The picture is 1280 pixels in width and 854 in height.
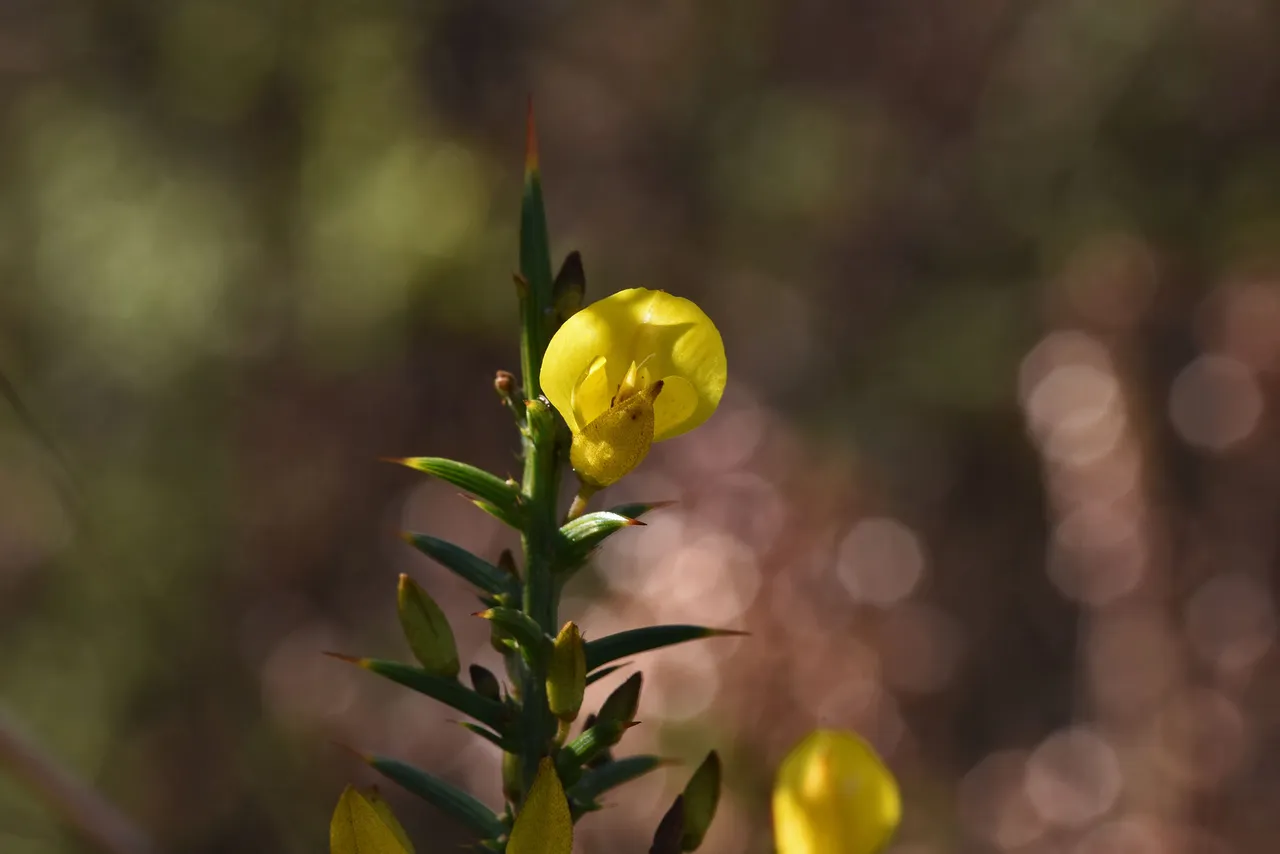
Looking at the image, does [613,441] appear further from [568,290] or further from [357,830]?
[357,830]

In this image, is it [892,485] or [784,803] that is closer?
[784,803]

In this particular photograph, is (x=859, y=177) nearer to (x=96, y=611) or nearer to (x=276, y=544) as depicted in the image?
(x=276, y=544)

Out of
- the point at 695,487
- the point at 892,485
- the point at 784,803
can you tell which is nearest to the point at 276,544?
the point at 695,487

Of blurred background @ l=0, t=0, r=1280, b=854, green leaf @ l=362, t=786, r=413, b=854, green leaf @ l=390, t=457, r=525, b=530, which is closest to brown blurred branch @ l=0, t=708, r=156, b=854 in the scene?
green leaf @ l=362, t=786, r=413, b=854

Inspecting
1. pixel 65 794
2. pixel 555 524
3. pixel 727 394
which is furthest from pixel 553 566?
pixel 727 394

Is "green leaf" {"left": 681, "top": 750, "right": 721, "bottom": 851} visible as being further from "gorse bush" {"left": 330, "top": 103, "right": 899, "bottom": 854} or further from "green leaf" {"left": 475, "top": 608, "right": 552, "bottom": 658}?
"green leaf" {"left": 475, "top": 608, "right": 552, "bottom": 658}

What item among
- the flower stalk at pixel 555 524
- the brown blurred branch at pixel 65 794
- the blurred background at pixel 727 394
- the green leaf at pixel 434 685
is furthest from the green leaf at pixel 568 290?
the blurred background at pixel 727 394

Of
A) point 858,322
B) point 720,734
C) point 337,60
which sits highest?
point 337,60
